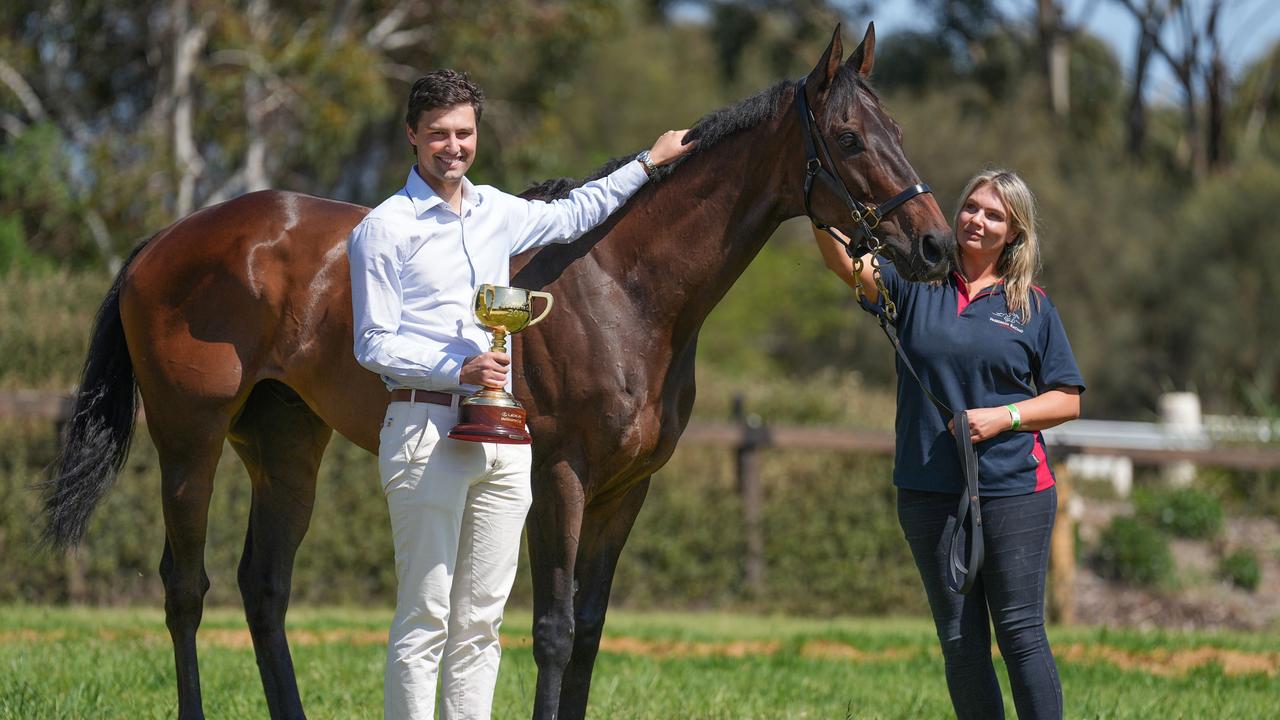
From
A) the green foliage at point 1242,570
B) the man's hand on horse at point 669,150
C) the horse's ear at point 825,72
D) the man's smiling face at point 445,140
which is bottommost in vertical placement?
the green foliage at point 1242,570

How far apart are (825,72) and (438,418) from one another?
66.2 inches

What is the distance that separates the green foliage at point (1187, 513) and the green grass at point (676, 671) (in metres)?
4.26

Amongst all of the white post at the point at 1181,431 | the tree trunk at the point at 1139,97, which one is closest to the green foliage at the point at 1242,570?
the white post at the point at 1181,431

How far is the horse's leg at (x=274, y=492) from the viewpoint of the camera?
4.98 m

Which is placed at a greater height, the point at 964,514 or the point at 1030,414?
the point at 1030,414

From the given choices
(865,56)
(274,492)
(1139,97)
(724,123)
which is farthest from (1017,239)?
(1139,97)

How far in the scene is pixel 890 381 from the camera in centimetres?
2694

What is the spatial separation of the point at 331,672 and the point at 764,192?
129 inches

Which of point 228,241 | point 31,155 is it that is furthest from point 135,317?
point 31,155

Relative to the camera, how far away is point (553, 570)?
13.5 ft

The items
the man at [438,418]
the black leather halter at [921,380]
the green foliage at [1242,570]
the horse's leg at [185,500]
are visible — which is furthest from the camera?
the green foliage at [1242,570]

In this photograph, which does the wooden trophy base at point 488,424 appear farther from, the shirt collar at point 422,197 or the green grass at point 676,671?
the green grass at point 676,671

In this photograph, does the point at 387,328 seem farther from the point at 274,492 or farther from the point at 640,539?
the point at 640,539

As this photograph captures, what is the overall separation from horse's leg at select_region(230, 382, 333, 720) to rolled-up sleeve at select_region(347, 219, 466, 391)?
167 cm
